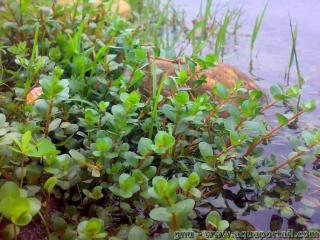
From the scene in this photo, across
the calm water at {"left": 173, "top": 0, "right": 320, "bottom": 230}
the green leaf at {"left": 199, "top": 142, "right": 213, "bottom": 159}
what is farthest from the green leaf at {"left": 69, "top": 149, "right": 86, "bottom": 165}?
the calm water at {"left": 173, "top": 0, "right": 320, "bottom": 230}

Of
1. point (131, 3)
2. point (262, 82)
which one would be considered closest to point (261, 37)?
point (262, 82)

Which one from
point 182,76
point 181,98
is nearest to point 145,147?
point 181,98

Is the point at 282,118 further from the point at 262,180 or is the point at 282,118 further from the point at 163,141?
the point at 163,141

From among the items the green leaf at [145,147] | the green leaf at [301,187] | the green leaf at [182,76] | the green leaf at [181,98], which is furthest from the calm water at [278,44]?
the green leaf at [145,147]

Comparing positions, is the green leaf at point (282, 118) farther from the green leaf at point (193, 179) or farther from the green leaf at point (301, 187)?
the green leaf at point (193, 179)

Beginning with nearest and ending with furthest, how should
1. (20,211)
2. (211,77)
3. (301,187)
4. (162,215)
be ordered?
(20,211) < (162,215) < (301,187) < (211,77)

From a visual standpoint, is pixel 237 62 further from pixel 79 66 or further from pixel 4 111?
pixel 4 111
